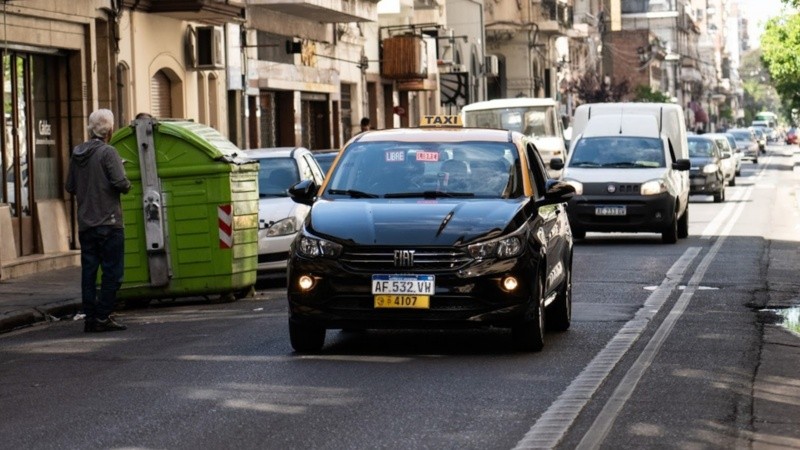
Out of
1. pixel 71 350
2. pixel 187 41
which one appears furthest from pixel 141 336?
pixel 187 41

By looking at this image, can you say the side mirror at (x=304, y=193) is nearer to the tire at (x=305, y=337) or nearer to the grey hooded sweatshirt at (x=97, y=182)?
the tire at (x=305, y=337)

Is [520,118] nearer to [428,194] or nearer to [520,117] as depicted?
[520,117]

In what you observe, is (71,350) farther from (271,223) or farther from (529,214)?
(271,223)

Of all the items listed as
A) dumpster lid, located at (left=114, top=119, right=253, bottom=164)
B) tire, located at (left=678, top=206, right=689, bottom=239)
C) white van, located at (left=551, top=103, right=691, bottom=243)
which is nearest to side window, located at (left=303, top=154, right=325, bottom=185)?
dumpster lid, located at (left=114, top=119, right=253, bottom=164)

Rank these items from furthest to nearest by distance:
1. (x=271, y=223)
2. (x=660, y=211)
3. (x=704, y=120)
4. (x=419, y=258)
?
1. (x=704, y=120)
2. (x=660, y=211)
3. (x=271, y=223)
4. (x=419, y=258)

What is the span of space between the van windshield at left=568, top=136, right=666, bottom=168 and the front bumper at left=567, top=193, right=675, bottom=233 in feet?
3.99

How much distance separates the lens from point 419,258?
1187 centimetres

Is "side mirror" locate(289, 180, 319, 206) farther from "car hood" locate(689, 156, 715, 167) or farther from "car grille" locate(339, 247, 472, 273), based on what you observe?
"car hood" locate(689, 156, 715, 167)

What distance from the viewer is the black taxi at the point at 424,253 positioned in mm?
11891

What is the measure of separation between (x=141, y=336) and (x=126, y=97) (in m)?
15.3

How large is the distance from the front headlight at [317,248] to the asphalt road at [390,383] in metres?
0.70

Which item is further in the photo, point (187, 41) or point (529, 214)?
point (187, 41)

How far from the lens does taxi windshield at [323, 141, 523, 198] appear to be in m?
13.0

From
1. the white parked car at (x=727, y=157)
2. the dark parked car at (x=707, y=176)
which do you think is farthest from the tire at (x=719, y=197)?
the white parked car at (x=727, y=157)
